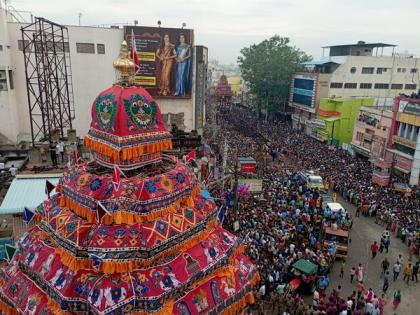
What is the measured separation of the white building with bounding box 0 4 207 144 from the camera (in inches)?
1160

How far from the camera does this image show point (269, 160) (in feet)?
107

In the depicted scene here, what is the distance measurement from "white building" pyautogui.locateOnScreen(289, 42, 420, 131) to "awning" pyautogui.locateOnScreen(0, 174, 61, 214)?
127ft

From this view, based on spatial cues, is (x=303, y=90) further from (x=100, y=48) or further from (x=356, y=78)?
(x=100, y=48)

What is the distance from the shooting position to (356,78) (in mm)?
47469

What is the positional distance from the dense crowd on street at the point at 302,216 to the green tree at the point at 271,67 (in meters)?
17.8

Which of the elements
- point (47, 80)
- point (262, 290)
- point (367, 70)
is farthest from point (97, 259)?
point (367, 70)

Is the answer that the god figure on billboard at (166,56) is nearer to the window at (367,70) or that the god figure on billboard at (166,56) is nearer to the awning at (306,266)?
the awning at (306,266)

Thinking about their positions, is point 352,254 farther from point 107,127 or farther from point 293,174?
point 107,127

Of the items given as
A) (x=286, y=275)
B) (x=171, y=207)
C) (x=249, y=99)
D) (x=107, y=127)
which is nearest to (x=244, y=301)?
(x=171, y=207)

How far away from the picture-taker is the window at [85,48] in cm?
3209

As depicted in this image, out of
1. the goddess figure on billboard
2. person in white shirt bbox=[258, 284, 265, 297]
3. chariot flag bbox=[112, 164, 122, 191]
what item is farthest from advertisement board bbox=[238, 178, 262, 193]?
the goddess figure on billboard

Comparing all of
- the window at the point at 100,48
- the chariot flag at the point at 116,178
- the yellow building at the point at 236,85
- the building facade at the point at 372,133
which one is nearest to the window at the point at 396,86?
the building facade at the point at 372,133

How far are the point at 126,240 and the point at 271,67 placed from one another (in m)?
49.5

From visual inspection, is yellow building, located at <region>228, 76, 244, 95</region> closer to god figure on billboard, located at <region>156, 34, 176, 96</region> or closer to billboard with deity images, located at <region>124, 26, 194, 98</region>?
billboard with deity images, located at <region>124, 26, 194, 98</region>
